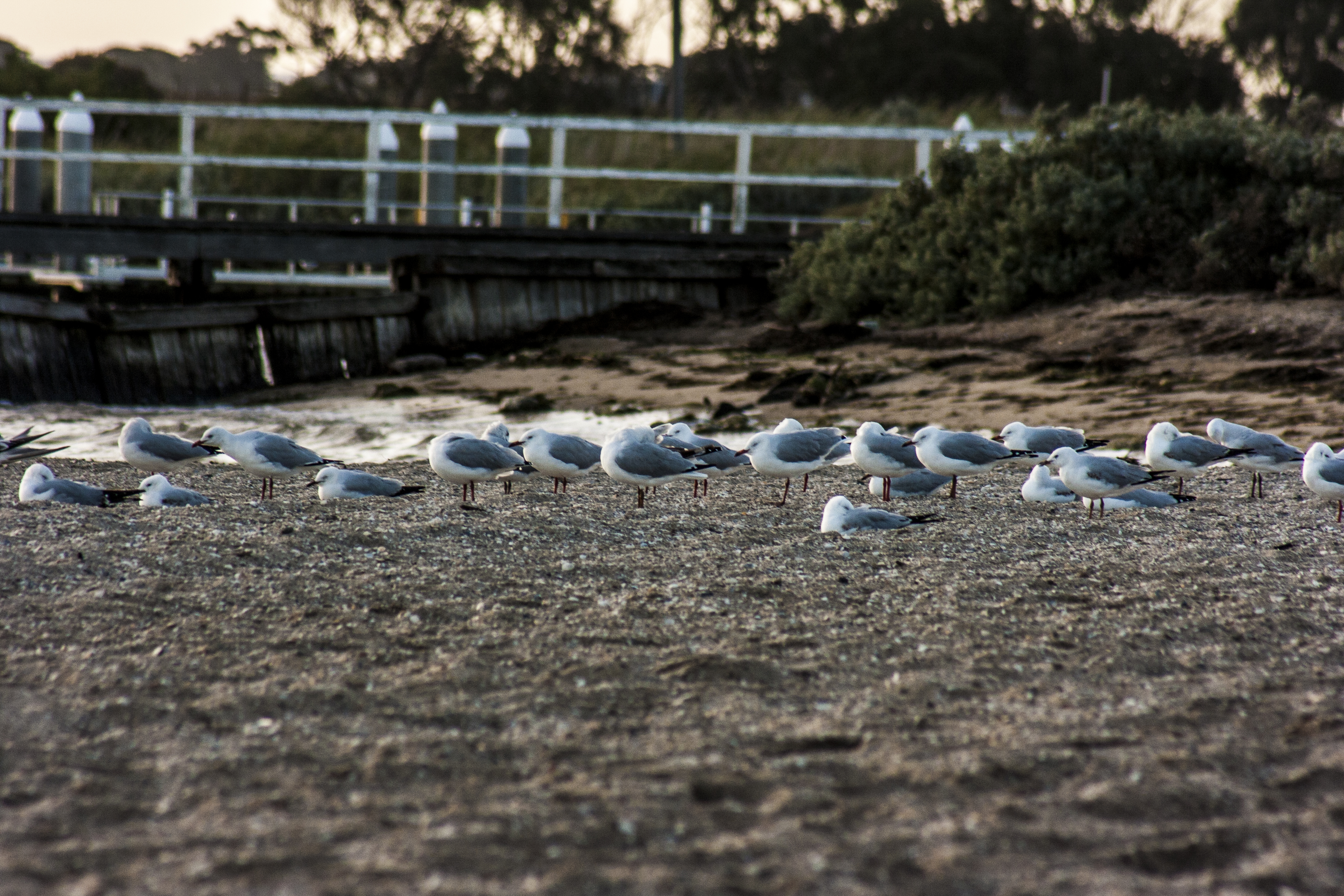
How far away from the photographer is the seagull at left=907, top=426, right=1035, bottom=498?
6.94 metres

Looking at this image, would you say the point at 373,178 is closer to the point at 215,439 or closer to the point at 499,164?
the point at 499,164

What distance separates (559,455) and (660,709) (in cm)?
346

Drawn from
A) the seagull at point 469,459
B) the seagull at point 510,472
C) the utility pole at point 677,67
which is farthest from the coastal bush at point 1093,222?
the utility pole at point 677,67

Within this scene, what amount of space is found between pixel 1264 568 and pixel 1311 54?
4244 centimetres

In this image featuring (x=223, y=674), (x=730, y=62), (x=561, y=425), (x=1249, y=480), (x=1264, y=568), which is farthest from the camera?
(x=730, y=62)

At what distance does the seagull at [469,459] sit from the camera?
22.4 ft

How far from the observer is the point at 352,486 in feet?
22.2

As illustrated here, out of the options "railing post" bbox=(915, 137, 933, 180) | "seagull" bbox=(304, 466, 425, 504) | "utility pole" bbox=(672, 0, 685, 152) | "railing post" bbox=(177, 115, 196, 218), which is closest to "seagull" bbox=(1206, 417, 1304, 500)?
"seagull" bbox=(304, 466, 425, 504)

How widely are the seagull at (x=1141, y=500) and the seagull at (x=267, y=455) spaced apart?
4.42m

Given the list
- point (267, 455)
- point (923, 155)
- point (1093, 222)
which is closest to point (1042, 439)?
point (267, 455)

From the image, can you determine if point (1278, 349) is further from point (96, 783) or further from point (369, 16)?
point (369, 16)

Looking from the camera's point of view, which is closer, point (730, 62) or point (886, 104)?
point (886, 104)

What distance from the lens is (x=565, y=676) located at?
4012 mm

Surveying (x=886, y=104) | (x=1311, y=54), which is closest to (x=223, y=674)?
(x=886, y=104)
